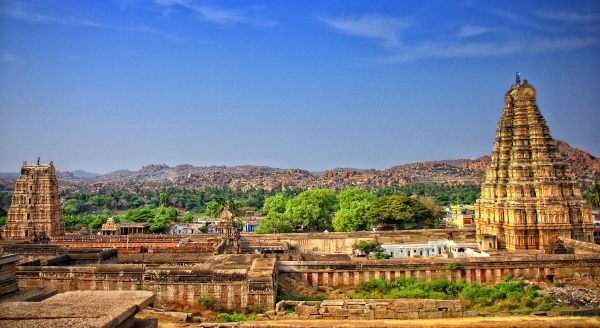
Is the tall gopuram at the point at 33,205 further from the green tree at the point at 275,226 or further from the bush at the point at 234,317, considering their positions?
the bush at the point at 234,317

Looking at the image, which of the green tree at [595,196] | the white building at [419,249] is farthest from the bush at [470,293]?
the green tree at [595,196]

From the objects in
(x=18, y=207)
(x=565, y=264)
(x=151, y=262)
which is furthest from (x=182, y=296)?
(x=18, y=207)

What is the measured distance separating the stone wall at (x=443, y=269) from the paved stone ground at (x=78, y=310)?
80.3ft

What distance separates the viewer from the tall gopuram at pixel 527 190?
38250mm

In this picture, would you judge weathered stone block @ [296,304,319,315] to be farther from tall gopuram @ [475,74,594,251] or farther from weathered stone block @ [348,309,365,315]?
tall gopuram @ [475,74,594,251]

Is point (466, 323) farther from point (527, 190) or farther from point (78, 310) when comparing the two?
point (527, 190)

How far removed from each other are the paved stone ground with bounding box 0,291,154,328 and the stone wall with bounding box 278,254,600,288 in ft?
80.3

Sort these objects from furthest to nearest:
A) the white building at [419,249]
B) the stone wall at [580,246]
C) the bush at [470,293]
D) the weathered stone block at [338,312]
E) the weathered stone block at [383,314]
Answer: the white building at [419,249]
the stone wall at [580,246]
the bush at [470,293]
the weathered stone block at [338,312]
the weathered stone block at [383,314]

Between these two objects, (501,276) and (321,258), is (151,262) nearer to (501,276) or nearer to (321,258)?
(321,258)

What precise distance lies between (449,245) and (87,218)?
190 ft

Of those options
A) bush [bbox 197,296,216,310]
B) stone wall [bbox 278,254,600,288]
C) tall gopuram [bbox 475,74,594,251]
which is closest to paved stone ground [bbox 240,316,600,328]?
bush [bbox 197,296,216,310]

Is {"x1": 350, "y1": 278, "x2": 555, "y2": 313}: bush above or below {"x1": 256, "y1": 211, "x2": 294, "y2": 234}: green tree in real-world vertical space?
below

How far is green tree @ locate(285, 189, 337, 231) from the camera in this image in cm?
5997

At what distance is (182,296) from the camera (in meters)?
26.0
